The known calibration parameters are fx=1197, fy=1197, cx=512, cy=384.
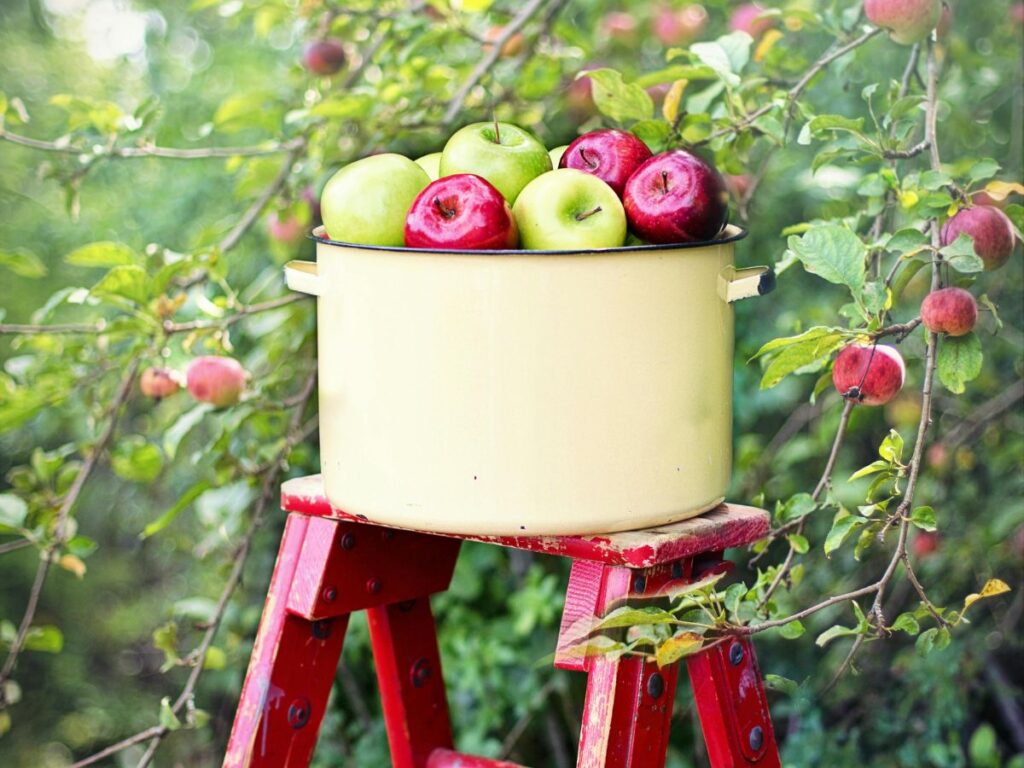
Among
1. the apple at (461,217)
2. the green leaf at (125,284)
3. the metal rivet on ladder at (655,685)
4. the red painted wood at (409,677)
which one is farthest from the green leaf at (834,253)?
the green leaf at (125,284)

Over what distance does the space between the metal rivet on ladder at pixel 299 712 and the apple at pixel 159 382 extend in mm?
625

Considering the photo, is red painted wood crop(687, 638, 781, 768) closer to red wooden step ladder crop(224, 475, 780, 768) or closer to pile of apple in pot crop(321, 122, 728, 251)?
red wooden step ladder crop(224, 475, 780, 768)

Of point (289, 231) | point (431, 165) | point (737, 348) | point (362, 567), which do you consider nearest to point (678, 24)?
point (737, 348)

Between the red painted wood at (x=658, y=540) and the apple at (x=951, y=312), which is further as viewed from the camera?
the apple at (x=951, y=312)

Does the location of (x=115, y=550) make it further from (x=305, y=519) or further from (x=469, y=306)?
(x=469, y=306)

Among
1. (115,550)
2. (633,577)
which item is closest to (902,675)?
(633,577)

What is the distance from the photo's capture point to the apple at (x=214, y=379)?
1740 millimetres

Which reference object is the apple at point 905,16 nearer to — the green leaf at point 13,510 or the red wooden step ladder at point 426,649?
the red wooden step ladder at point 426,649

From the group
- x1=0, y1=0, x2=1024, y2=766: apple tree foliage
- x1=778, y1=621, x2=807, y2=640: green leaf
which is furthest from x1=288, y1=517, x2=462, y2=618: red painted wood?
x1=778, y1=621, x2=807, y2=640: green leaf

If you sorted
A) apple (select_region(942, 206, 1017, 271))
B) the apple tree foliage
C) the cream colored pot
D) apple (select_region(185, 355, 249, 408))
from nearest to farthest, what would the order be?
the cream colored pot, apple (select_region(942, 206, 1017, 271)), the apple tree foliage, apple (select_region(185, 355, 249, 408))

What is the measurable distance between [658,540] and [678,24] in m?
1.49

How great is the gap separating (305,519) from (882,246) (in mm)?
724

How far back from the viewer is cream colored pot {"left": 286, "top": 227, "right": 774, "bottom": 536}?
3.52ft

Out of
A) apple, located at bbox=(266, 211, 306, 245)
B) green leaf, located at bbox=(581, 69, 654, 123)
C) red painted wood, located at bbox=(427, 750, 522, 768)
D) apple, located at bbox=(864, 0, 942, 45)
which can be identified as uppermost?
apple, located at bbox=(864, 0, 942, 45)
